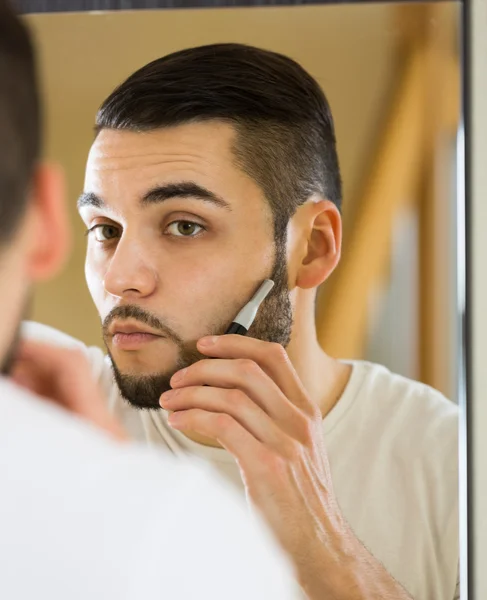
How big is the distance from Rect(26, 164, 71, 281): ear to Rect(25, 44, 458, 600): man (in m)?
0.04

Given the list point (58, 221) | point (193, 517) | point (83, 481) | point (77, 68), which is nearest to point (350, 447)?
point (193, 517)

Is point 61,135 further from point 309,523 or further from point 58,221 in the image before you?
point 309,523

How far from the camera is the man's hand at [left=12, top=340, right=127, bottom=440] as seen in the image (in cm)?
94

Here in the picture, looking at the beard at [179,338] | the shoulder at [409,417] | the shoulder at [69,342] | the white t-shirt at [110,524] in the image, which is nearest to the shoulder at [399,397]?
the shoulder at [409,417]

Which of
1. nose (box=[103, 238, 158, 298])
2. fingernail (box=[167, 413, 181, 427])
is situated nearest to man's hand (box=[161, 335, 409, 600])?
fingernail (box=[167, 413, 181, 427])

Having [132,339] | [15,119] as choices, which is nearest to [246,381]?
[132,339]

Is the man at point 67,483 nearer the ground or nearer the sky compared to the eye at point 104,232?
nearer the ground

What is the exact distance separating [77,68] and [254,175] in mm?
295

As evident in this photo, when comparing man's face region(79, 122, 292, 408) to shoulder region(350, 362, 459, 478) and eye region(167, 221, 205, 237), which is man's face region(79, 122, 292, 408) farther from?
shoulder region(350, 362, 459, 478)

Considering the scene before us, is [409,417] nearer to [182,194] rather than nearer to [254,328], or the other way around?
[254,328]

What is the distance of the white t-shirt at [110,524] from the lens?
2.63ft

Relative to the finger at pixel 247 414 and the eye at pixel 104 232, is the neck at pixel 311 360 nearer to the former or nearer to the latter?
the finger at pixel 247 414

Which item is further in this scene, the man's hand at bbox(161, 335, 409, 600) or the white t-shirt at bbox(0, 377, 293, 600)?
the man's hand at bbox(161, 335, 409, 600)

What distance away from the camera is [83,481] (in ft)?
2.76
